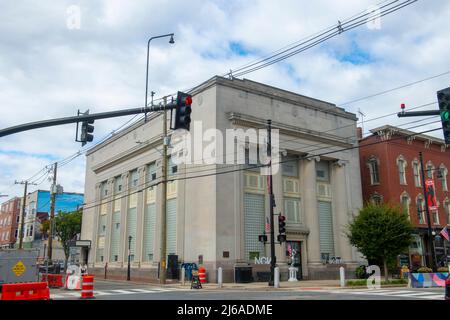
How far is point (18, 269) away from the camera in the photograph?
21.5 meters

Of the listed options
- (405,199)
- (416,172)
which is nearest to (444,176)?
(416,172)

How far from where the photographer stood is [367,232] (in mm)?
29859

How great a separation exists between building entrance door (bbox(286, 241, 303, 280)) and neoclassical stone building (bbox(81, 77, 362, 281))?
0.08 metres

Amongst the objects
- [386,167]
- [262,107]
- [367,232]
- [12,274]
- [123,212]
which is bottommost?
[12,274]

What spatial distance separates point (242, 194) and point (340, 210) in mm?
11084

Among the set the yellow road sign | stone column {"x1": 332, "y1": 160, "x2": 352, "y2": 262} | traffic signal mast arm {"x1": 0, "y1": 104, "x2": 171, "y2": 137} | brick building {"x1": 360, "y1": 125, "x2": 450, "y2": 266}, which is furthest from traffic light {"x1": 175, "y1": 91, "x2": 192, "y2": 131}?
brick building {"x1": 360, "y1": 125, "x2": 450, "y2": 266}

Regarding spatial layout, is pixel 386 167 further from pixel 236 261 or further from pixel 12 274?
pixel 12 274

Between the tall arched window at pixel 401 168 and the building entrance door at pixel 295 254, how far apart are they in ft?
47.4

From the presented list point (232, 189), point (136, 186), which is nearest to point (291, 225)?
point (232, 189)

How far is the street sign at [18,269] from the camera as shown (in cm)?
2155

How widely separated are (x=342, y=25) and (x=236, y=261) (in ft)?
68.1

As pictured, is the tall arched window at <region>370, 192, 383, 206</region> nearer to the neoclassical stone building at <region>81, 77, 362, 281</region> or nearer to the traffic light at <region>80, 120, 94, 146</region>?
the neoclassical stone building at <region>81, 77, 362, 281</region>

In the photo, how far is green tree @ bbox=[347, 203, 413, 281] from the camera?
29.5m

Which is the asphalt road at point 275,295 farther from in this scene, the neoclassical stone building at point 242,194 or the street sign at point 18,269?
the neoclassical stone building at point 242,194
